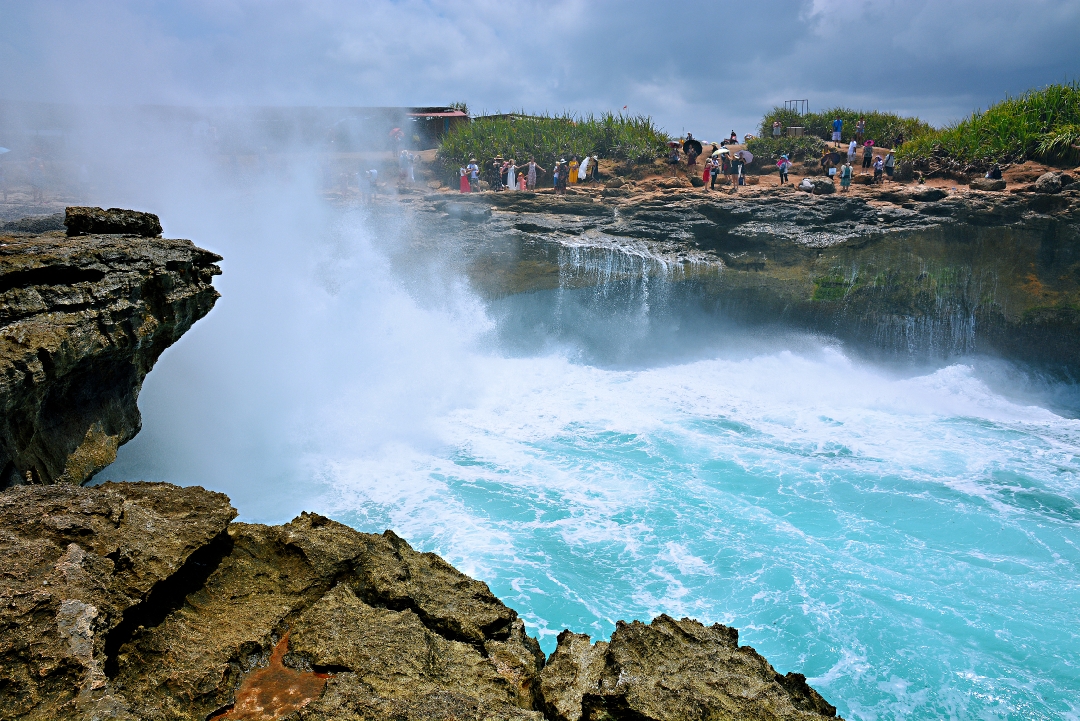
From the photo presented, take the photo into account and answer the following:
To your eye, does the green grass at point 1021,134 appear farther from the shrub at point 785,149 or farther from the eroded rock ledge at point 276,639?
the eroded rock ledge at point 276,639

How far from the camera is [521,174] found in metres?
19.9

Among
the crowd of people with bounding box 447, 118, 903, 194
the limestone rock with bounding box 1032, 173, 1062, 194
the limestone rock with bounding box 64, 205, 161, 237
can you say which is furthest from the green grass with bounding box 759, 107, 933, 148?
the limestone rock with bounding box 64, 205, 161, 237

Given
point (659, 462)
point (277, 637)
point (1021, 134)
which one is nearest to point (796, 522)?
point (659, 462)

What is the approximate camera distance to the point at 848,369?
1577 centimetres

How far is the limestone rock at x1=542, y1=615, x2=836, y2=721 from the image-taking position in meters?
3.49

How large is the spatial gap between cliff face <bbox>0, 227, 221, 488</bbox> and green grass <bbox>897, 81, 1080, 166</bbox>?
688 inches

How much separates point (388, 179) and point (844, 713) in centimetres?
Result: 1859

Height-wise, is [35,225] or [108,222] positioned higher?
[108,222]

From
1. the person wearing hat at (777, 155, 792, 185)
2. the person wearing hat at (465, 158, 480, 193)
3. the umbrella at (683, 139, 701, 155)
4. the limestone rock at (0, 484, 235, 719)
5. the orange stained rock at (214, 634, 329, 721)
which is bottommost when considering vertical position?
the orange stained rock at (214, 634, 329, 721)

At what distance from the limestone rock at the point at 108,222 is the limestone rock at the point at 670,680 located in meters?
7.01

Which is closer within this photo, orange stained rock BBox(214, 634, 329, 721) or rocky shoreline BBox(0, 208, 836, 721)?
rocky shoreline BBox(0, 208, 836, 721)

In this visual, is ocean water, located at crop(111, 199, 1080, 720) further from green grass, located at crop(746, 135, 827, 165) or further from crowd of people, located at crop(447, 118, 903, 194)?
green grass, located at crop(746, 135, 827, 165)

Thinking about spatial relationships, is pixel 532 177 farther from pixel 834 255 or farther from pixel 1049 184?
pixel 1049 184

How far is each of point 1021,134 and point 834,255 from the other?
18.2 feet
